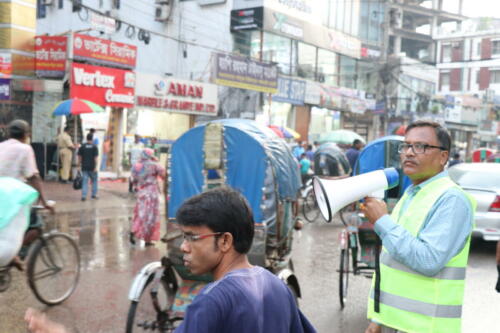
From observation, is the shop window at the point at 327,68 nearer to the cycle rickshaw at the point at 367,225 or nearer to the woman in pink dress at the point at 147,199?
the woman in pink dress at the point at 147,199

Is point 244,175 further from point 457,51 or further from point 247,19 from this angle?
point 457,51

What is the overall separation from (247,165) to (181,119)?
53.8 ft

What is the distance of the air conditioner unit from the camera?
960 inches

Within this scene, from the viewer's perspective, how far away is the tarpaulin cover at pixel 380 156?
620 centimetres

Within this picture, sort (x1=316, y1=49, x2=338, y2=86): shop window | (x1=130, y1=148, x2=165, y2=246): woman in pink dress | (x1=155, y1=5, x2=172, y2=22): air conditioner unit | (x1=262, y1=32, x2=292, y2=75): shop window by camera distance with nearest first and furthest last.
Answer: (x1=130, y1=148, x2=165, y2=246): woman in pink dress, (x1=155, y1=5, x2=172, y2=22): air conditioner unit, (x1=262, y1=32, x2=292, y2=75): shop window, (x1=316, y1=49, x2=338, y2=86): shop window

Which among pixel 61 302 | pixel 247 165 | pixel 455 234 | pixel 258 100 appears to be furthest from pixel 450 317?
pixel 258 100

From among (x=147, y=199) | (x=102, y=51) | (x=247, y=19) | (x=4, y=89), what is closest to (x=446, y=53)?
(x=247, y=19)

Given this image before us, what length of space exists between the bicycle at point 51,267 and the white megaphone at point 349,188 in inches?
154

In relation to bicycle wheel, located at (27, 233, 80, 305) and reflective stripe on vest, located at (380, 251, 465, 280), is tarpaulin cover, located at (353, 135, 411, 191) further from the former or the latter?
reflective stripe on vest, located at (380, 251, 465, 280)

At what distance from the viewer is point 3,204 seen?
4098mm

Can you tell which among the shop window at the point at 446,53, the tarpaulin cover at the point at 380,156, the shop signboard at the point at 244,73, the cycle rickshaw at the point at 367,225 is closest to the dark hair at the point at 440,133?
the cycle rickshaw at the point at 367,225

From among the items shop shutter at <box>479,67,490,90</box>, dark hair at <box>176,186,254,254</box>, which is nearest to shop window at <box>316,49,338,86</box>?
dark hair at <box>176,186,254,254</box>

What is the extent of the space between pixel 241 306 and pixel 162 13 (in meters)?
24.6

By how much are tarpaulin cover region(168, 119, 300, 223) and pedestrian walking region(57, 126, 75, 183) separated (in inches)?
450
